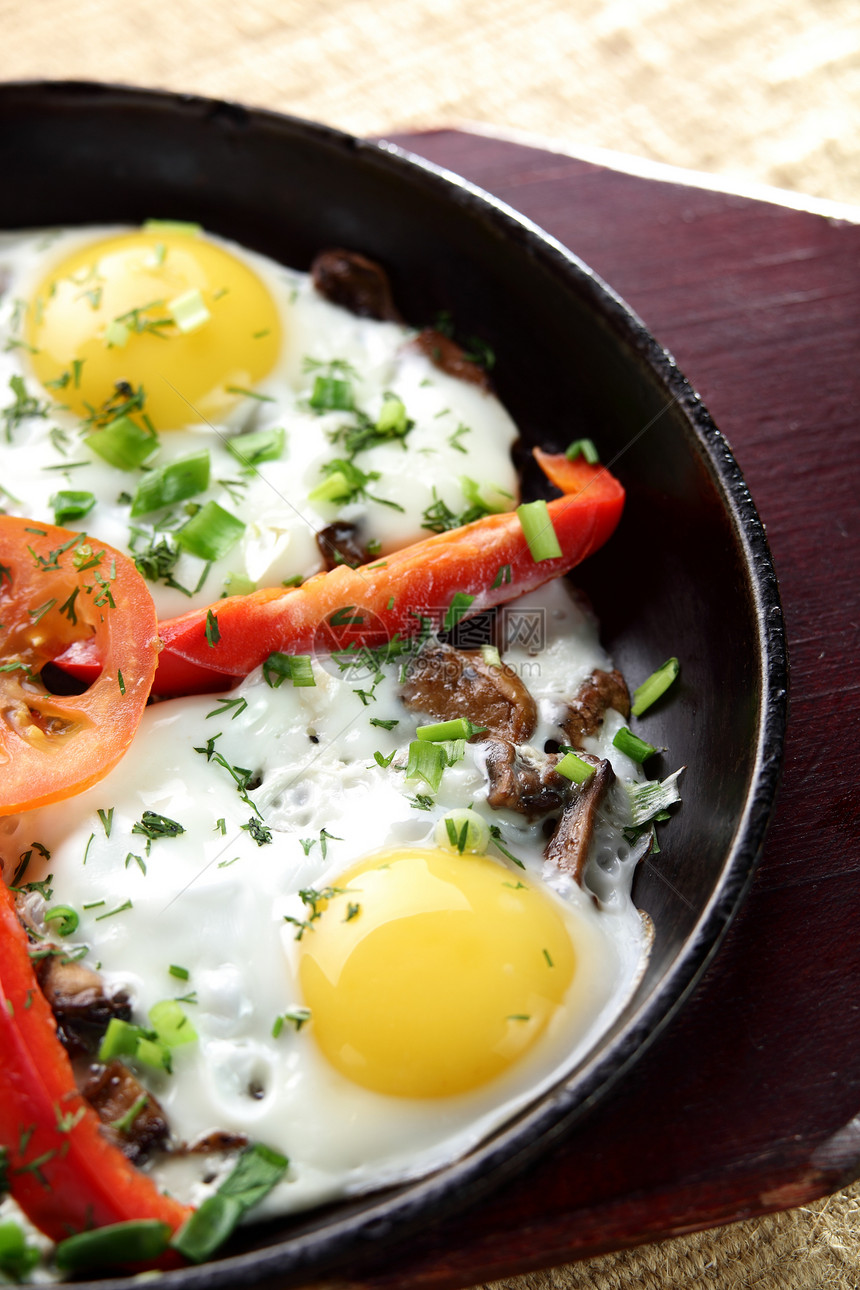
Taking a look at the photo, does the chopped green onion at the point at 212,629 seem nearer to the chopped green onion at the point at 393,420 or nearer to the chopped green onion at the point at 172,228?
the chopped green onion at the point at 393,420

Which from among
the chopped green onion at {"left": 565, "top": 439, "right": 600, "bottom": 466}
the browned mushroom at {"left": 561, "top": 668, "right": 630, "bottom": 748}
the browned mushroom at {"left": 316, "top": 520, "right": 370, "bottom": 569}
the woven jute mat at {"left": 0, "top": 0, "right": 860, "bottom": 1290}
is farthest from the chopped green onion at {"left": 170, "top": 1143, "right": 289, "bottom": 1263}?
the woven jute mat at {"left": 0, "top": 0, "right": 860, "bottom": 1290}

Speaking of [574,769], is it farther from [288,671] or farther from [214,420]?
[214,420]

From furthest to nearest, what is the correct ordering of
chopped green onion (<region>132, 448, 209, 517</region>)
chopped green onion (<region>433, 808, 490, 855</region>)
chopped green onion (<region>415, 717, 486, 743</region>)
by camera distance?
chopped green onion (<region>132, 448, 209, 517</region>) → chopped green onion (<region>415, 717, 486, 743</region>) → chopped green onion (<region>433, 808, 490, 855</region>)

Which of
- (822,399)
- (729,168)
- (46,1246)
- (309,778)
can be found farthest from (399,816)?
(729,168)

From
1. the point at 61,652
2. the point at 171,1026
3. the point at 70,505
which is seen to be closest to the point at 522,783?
the point at 171,1026

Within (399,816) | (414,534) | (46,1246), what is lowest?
(46,1246)

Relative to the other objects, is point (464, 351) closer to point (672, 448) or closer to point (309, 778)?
point (672, 448)

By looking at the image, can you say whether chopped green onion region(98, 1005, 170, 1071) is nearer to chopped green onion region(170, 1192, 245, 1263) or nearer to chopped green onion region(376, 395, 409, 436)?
chopped green onion region(170, 1192, 245, 1263)
